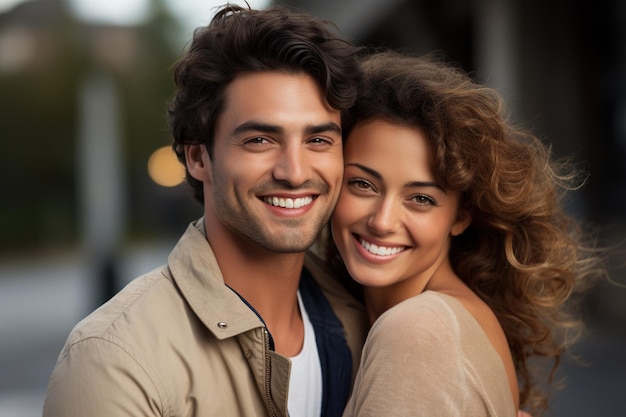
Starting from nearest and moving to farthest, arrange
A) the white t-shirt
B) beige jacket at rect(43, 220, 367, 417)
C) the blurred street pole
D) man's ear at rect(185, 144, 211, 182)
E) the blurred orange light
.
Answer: beige jacket at rect(43, 220, 367, 417) → the white t-shirt → man's ear at rect(185, 144, 211, 182) → the blurred street pole → the blurred orange light

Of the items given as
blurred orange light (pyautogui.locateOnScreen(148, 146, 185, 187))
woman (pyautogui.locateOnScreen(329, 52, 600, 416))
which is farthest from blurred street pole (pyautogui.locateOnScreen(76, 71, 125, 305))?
blurred orange light (pyautogui.locateOnScreen(148, 146, 185, 187))

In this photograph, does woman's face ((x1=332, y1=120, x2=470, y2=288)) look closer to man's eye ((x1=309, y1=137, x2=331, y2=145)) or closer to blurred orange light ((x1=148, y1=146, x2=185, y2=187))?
man's eye ((x1=309, y1=137, x2=331, y2=145))

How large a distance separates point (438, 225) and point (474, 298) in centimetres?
31

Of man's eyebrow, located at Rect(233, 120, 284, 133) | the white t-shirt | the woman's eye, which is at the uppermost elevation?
man's eyebrow, located at Rect(233, 120, 284, 133)

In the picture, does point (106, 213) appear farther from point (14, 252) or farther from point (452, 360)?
point (14, 252)

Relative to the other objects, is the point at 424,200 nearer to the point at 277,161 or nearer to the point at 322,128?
the point at 322,128

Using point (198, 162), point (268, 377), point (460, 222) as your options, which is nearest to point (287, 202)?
point (198, 162)

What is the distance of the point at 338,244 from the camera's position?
3.13 m

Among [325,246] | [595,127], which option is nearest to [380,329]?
[325,246]

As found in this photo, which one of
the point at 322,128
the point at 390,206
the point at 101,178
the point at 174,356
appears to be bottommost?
the point at 101,178

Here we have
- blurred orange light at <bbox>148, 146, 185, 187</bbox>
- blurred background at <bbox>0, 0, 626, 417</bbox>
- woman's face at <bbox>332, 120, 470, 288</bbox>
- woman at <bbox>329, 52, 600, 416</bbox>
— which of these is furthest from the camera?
blurred orange light at <bbox>148, 146, 185, 187</bbox>

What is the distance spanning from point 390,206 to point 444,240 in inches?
13.3

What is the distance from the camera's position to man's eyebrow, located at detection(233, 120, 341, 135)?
2.84 m

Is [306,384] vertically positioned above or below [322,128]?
below
